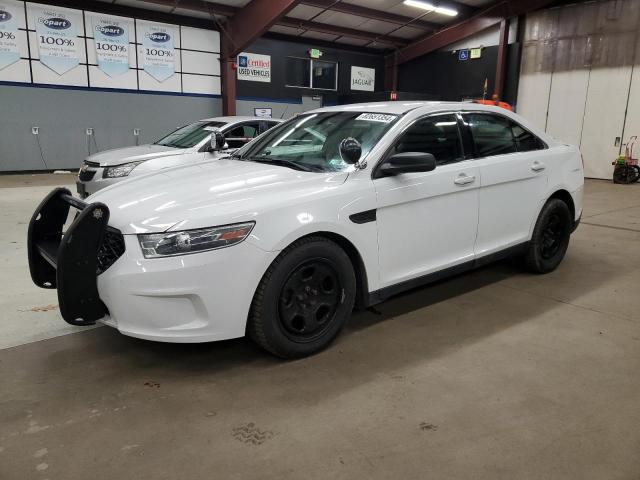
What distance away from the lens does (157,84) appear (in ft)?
45.6

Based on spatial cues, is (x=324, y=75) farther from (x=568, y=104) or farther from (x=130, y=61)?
(x=568, y=104)

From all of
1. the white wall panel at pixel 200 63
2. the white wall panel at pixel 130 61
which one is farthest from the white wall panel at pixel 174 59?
the white wall panel at pixel 200 63

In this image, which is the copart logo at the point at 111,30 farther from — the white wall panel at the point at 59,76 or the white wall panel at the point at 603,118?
the white wall panel at the point at 603,118

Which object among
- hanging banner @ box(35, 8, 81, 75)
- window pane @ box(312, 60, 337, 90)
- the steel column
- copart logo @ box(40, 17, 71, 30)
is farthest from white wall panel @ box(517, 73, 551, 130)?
copart logo @ box(40, 17, 71, 30)

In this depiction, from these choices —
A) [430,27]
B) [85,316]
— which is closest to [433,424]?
[85,316]

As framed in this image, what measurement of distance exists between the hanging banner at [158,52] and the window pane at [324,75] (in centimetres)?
506

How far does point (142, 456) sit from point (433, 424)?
125 centimetres

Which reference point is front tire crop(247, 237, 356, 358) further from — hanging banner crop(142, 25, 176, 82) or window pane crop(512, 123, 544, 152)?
hanging banner crop(142, 25, 176, 82)

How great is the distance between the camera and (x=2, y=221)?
21.4ft

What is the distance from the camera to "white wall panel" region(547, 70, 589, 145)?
1368 cm

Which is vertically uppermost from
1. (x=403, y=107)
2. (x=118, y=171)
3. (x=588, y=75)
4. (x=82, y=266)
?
(x=588, y=75)

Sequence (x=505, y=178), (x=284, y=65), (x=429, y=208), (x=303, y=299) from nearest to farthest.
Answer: (x=303, y=299)
(x=429, y=208)
(x=505, y=178)
(x=284, y=65)

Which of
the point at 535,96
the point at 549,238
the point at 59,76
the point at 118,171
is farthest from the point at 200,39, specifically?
the point at 549,238

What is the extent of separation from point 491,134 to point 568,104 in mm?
12112
